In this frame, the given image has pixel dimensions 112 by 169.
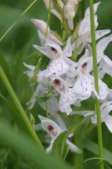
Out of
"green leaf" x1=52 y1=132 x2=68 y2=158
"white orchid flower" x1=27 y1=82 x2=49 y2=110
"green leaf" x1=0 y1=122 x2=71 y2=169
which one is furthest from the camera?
"white orchid flower" x1=27 y1=82 x2=49 y2=110

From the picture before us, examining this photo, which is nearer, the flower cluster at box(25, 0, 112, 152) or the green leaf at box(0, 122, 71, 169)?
the green leaf at box(0, 122, 71, 169)

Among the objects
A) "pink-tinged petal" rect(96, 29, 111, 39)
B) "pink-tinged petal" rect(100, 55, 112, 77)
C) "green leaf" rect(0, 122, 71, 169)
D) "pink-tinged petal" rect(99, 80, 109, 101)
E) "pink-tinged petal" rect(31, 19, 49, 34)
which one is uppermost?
"green leaf" rect(0, 122, 71, 169)

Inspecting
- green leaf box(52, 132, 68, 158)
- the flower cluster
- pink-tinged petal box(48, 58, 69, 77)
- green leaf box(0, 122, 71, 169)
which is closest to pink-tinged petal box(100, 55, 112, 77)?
the flower cluster

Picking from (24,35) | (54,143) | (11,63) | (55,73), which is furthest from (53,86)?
(24,35)

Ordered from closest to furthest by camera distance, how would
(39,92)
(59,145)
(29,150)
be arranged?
(29,150)
(59,145)
(39,92)

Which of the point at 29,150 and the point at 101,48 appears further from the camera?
the point at 101,48

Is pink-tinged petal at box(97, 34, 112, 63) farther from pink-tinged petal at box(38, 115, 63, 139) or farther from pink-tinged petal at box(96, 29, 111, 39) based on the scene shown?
pink-tinged petal at box(38, 115, 63, 139)

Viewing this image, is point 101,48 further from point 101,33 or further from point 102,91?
point 102,91

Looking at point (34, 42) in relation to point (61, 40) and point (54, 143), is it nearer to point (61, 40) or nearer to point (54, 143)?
point (61, 40)

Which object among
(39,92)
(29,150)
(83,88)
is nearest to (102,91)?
(83,88)

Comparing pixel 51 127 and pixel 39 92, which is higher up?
pixel 39 92
